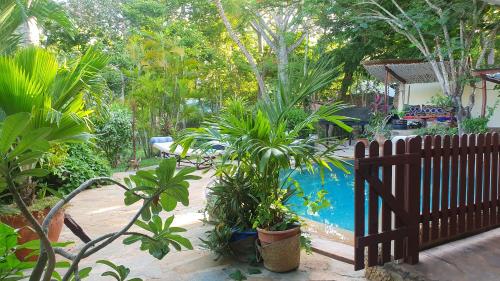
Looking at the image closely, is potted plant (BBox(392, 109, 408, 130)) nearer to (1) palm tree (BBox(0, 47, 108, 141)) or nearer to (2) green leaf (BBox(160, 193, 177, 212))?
(1) palm tree (BBox(0, 47, 108, 141))

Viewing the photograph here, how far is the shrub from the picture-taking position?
586 cm

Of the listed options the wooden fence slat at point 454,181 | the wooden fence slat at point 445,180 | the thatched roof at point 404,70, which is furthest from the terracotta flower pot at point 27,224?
the thatched roof at point 404,70

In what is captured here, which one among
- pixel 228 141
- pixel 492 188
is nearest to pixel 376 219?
pixel 228 141

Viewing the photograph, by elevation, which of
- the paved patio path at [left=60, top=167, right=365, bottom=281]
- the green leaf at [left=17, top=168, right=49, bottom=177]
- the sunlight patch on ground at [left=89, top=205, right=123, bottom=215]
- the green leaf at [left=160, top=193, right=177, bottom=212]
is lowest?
the sunlight patch on ground at [left=89, top=205, right=123, bottom=215]

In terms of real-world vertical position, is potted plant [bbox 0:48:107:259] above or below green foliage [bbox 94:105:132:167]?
above

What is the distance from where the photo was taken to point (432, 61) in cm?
997

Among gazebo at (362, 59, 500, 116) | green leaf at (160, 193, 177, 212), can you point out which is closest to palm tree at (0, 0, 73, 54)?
green leaf at (160, 193, 177, 212)

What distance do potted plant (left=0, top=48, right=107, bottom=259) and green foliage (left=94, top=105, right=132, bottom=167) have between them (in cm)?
584

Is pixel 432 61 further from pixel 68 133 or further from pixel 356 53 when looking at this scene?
pixel 68 133

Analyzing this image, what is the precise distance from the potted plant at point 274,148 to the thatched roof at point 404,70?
9.61 metres

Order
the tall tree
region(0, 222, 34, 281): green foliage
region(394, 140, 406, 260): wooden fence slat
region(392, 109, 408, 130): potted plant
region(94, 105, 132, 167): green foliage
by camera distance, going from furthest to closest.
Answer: the tall tree < region(392, 109, 408, 130): potted plant < region(94, 105, 132, 167): green foliage < region(394, 140, 406, 260): wooden fence slat < region(0, 222, 34, 281): green foliage

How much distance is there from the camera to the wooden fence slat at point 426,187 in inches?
113

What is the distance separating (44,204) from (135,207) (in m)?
1.95

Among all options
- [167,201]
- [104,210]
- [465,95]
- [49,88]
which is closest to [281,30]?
[465,95]
